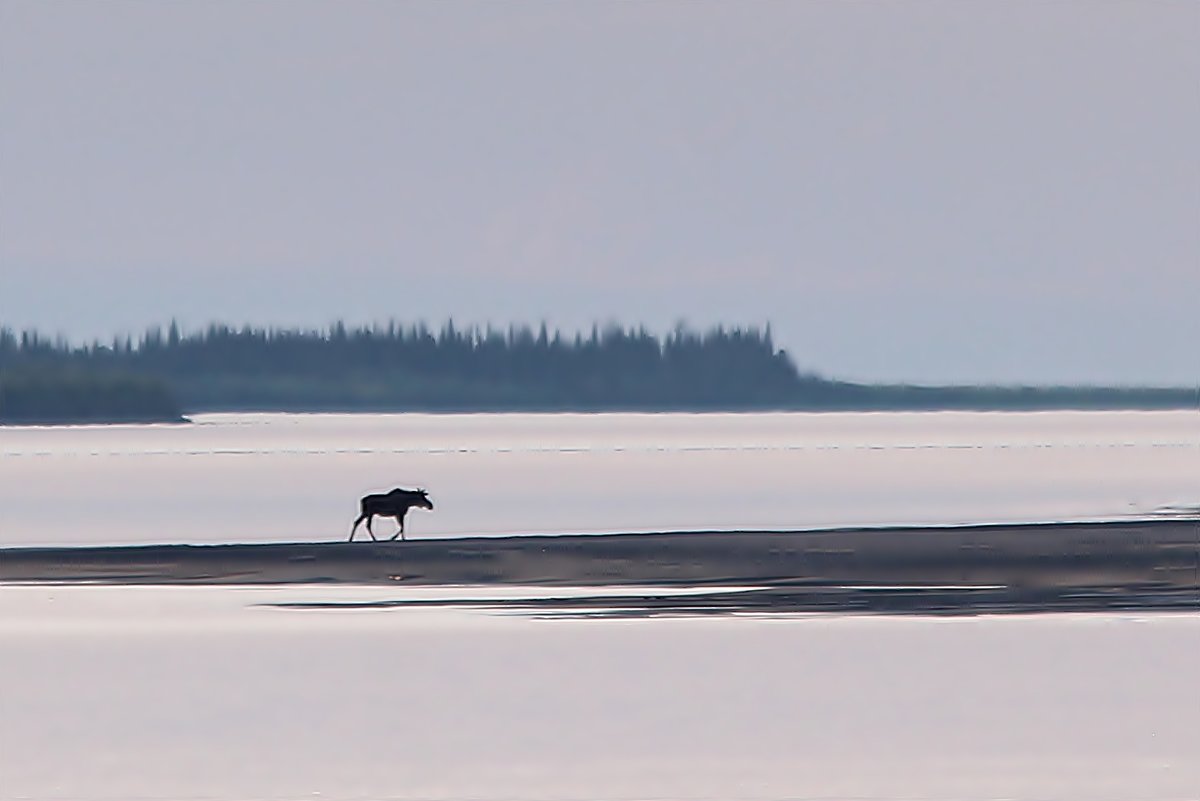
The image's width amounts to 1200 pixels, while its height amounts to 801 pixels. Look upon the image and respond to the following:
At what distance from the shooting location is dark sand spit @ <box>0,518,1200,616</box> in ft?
100

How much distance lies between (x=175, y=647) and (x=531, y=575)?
9364mm

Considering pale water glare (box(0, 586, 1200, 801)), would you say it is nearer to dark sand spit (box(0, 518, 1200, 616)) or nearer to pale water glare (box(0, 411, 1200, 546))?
dark sand spit (box(0, 518, 1200, 616))

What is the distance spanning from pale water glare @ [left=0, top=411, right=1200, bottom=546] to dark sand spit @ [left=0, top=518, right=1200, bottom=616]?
6.79 meters

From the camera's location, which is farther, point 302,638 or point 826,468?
point 826,468

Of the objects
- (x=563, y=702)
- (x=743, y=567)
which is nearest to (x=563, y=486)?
(x=743, y=567)

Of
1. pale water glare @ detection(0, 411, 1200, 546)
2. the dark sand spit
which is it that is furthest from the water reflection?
pale water glare @ detection(0, 411, 1200, 546)

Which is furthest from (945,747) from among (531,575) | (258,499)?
(258,499)

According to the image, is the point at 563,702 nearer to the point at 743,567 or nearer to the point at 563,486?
the point at 743,567

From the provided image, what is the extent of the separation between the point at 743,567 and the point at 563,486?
4507 centimetres

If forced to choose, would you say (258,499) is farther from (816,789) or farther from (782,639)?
(816,789)

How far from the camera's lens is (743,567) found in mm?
35719

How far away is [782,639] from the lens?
2622 centimetres

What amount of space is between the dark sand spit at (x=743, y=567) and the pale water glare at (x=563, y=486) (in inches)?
267

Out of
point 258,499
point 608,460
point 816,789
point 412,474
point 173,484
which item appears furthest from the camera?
point 608,460
